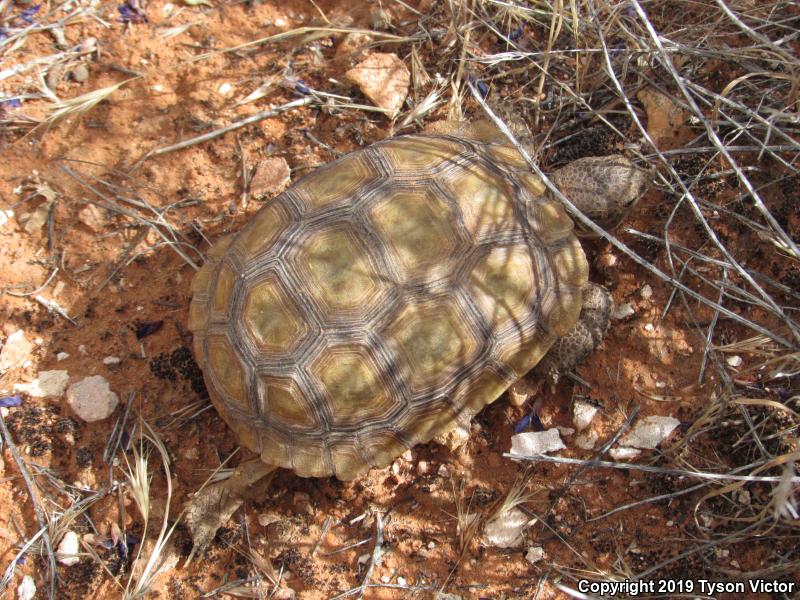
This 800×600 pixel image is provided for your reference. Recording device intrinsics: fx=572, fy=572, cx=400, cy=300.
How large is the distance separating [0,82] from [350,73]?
8.04 feet

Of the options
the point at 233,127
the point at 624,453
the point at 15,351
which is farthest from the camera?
the point at 233,127

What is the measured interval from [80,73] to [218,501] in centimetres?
316

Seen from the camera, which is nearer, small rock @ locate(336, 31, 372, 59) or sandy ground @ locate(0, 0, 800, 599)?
sandy ground @ locate(0, 0, 800, 599)

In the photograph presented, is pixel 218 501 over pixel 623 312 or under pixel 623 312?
under

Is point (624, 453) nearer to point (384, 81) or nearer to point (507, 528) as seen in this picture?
point (507, 528)

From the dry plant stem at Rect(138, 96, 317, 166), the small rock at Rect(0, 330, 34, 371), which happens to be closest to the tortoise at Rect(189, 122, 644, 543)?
the dry plant stem at Rect(138, 96, 317, 166)

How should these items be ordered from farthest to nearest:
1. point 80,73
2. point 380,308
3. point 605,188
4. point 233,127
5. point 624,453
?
point 80,73 < point 233,127 < point 605,188 < point 624,453 < point 380,308

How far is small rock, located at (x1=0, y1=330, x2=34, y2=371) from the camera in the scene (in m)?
3.37

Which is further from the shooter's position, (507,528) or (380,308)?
(507,528)

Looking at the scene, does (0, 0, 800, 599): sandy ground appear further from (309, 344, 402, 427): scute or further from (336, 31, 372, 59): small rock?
(309, 344, 402, 427): scute

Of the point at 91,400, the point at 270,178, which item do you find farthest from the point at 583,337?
the point at 91,400

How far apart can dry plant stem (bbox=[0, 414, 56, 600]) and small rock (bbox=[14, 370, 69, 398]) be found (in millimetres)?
188

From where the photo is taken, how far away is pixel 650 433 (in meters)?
3.03

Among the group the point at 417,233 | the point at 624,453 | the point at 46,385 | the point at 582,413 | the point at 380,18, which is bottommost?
the point at 624,453
